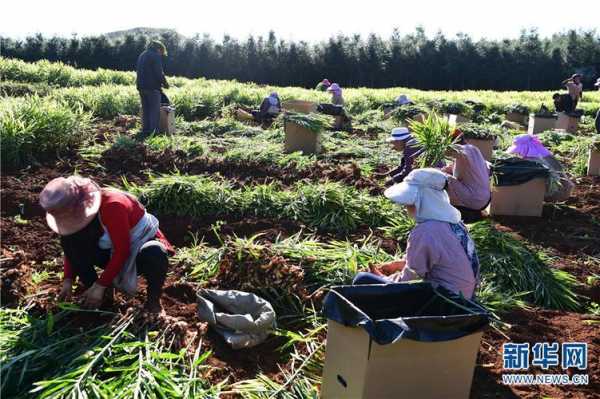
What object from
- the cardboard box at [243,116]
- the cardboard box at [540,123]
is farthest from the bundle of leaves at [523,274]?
the cardboard box at [540,123]

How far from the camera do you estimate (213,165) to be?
21.1 ft

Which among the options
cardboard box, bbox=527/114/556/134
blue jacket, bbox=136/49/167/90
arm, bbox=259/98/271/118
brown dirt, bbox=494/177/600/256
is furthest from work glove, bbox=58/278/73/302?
cardboard box, bbox=527/114/556/134

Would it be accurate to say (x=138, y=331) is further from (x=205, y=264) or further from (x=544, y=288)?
(x=544, y=288)

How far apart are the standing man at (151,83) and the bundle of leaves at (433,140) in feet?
15.2

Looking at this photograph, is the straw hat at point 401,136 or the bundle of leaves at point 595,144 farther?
the bundle of leaves at point 595,144

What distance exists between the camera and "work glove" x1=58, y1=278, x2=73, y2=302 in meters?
2.74

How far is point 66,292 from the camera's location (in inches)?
109

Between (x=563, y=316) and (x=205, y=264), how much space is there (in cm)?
228

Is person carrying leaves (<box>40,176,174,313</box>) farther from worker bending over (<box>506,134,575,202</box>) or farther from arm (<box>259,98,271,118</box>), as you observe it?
arm (<box>259,98,271,118</box>)

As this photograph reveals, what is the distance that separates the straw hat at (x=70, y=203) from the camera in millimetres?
2395

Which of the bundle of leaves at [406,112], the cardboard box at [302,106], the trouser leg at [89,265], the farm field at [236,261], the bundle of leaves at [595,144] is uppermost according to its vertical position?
the cardboard box at [302,106]

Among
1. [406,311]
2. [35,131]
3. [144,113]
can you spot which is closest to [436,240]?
[406,311]

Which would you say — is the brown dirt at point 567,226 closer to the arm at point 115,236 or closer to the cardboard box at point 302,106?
the arm at point 115,236

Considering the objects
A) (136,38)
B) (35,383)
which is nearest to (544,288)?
(35,383)
